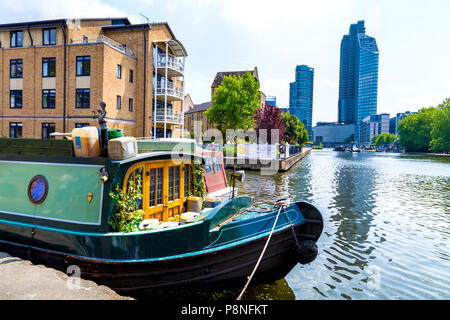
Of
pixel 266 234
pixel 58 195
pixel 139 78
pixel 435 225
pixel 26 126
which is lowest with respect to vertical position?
pixel 435 225

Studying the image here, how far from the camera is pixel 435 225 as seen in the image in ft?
44.1

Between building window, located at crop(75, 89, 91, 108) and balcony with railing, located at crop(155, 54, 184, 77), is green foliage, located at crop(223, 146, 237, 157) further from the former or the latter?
building window, located at crop(75, 89, 91, 108)

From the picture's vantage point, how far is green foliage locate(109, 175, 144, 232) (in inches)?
255

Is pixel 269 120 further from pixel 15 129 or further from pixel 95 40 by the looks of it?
pixel 15 129

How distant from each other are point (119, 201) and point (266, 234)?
11.2ft

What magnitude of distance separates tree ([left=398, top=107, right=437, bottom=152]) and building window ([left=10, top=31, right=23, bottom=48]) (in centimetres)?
11494

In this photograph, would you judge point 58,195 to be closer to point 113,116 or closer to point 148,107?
point 113,116

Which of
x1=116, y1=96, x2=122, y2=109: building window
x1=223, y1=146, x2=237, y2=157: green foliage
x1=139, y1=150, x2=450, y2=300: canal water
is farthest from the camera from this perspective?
x1=223, y1=146, x2=237, y2=157: green foliage

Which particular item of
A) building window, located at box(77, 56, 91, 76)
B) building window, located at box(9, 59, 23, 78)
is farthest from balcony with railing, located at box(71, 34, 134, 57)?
building window, located at box(9, 59, 23, 78)

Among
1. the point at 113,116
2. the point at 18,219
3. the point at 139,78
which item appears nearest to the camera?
the point at 18,219

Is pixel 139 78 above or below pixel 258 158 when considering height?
above

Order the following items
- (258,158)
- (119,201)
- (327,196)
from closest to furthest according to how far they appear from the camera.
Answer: (119,201) → (327,196) → (258,158)

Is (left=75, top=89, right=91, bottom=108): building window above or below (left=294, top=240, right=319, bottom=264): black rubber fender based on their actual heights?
above
